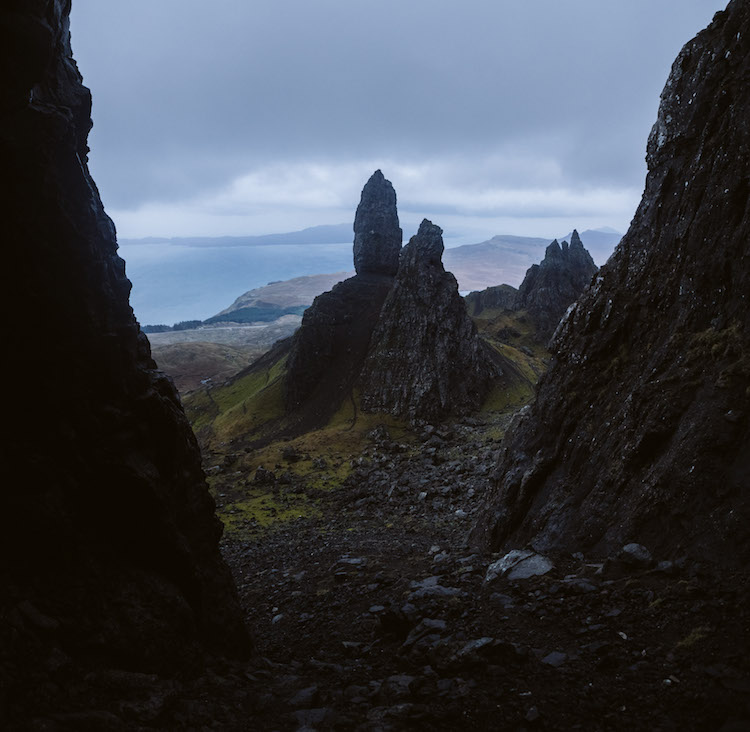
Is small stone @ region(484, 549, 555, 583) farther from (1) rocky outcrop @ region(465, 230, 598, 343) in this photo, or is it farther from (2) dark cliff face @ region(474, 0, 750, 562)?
(1) rocky outcrop @ region(465, 230, 598, 343)

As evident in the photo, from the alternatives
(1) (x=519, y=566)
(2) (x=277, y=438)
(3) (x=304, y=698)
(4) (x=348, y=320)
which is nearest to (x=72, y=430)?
(3) (x=304, y=698)

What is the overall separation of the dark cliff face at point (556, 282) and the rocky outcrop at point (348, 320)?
5981 centimetres

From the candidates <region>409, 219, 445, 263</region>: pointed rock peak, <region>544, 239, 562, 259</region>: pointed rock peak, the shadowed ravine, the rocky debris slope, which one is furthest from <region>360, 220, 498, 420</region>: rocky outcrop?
<region>544, 239, 562, 259</region>: pointed rock peak

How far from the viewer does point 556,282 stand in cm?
16200

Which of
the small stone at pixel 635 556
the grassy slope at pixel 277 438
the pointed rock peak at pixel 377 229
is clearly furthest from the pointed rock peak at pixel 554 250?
the small stone at pixel 635 556

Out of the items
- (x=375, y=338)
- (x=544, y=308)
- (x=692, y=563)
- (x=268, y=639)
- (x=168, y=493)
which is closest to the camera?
(x=692, y=563)

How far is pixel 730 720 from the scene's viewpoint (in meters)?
8.89

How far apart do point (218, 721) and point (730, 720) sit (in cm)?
1102

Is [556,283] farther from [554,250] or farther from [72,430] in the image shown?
[72,430]

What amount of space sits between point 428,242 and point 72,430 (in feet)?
292

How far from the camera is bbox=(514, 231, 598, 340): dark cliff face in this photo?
156m

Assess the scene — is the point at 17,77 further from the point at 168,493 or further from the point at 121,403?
the point at 168,493

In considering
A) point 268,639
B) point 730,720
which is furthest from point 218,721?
point 730,720

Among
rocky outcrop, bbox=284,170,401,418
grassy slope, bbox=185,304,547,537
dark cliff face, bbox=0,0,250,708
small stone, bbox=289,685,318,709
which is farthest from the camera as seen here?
rocky outcrop, bbox=284,170,401,418
